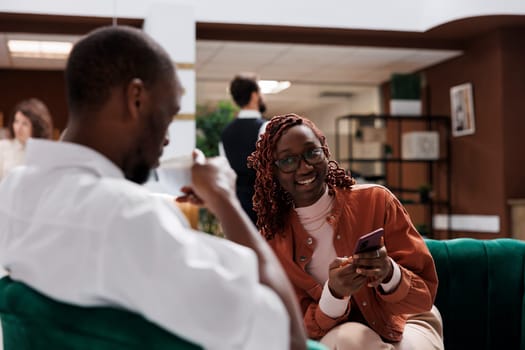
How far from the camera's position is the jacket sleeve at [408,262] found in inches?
76.9

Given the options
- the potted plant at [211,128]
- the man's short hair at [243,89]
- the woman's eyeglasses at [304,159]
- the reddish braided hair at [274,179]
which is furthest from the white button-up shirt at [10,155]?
the woman's eyeglasses at [304,159]

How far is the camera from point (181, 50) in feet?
24.2

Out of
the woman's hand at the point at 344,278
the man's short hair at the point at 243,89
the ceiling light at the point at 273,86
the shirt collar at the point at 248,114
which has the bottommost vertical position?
the woman's hand at the point at 344,278

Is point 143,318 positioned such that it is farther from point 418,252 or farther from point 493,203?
A: point 493,203

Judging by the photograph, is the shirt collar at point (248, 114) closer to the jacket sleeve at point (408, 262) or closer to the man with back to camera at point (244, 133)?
the man with back to camera at point (244, 133)

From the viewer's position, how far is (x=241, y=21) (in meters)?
7.64

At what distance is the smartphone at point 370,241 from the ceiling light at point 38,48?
701 centimetres

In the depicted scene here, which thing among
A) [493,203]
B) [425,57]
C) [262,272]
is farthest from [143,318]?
[425,57]

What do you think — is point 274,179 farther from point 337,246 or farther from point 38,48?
point 38,48

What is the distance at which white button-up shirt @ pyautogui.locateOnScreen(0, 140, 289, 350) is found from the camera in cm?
91

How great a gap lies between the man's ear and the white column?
6.24 metres

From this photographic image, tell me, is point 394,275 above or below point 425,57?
below

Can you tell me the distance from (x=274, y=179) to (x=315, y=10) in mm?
5863

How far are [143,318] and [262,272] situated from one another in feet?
0.66
